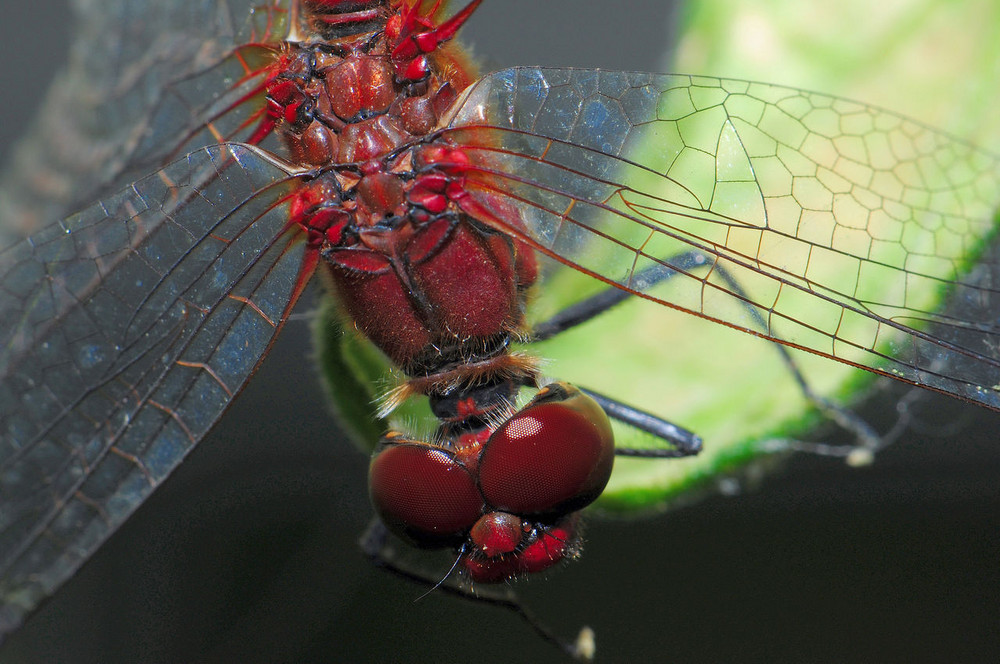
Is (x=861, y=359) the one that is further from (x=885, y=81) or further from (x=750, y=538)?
(x=750, y=538)

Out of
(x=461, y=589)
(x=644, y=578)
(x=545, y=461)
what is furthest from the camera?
(x=644, y=578)

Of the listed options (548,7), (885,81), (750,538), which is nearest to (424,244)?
(885,81)

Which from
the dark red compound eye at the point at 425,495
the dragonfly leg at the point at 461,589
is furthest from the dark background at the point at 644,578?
the dark red compound eye at the point at 425,495

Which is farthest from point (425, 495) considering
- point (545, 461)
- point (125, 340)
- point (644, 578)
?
point (644, 578)

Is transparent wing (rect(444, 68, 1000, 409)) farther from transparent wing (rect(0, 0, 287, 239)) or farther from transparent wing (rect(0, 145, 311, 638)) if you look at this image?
transparent wing (rect(0, 0, 287, 239))

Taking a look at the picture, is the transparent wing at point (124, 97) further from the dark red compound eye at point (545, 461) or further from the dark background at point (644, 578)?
the dark red compound eye at point (545, 461)

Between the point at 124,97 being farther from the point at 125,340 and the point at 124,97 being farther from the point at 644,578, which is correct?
the point at 644,578
